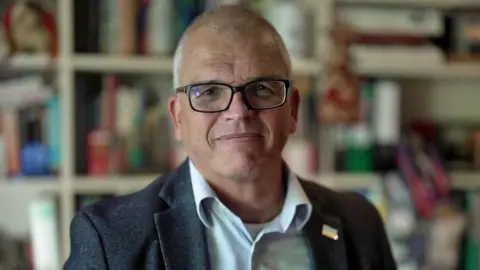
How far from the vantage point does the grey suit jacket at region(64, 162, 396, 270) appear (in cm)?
103

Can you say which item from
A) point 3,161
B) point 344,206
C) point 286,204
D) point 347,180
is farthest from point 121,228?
point 347,180

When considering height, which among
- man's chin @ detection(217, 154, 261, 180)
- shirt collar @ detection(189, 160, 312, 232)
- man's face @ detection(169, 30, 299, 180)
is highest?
man's face @ detection(169, 30, 299, 180)

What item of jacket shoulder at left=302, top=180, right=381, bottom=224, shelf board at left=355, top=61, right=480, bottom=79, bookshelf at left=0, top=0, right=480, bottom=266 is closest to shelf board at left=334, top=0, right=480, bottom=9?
bookshelf at left=0, top=0, right=480, bottom=266

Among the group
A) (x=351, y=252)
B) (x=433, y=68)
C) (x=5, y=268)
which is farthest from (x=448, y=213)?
(x=5, y=268)

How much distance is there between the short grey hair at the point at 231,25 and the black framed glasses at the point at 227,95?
0.18 ft

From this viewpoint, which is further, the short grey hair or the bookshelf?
the bookshelf

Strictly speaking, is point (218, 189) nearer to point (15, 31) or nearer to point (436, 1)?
point (15, 31)

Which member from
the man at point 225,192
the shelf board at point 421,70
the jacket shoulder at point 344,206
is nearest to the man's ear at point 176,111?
the man at point 225,192

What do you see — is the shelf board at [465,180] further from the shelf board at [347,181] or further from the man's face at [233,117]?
the man's face at [233,117]

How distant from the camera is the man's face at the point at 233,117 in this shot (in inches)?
41.9

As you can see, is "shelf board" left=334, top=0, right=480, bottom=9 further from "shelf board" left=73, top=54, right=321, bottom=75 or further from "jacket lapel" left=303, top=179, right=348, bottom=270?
"jacket lapel" left=303, top=179, right=348, bottom=270

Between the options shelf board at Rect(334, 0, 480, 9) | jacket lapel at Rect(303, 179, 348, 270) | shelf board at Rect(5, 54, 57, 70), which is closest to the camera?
jacket lapel at Rect(303, 179, 348, 270)

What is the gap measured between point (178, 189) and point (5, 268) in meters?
1.20

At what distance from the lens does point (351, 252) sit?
1198mm
